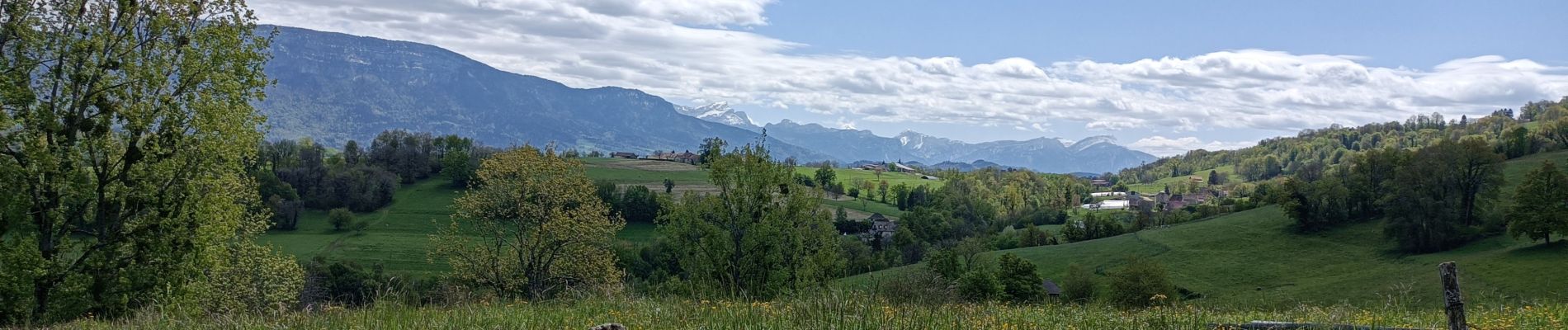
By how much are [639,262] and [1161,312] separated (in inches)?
3274

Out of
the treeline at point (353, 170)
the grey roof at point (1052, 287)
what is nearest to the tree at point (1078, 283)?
the grey roof at point (1052, 287)

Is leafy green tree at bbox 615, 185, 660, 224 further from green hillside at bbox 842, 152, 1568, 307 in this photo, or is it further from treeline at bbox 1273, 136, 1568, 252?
treeline at bbox 1273, 136, 1568, 252

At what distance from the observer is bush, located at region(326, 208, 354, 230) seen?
11119cm

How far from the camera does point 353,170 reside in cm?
12706

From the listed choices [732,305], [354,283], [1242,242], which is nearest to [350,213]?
[354,283]

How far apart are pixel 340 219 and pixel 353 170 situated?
17816 mm

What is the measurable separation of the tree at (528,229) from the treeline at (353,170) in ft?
253

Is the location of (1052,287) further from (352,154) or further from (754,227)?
(352,154)

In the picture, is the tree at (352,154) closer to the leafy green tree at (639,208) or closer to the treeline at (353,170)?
the treeline at (353,170)

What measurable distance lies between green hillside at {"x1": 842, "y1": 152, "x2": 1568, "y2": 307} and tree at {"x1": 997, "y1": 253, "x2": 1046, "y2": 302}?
7849 mm

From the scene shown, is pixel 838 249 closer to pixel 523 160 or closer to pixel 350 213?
pixel 523 160

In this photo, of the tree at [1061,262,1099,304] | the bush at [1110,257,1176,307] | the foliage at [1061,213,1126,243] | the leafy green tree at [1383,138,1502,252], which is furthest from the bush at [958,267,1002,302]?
the foliage at [1061,213,1126,243]

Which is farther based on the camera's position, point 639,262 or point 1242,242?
point 1242,242

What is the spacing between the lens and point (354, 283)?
248ft
